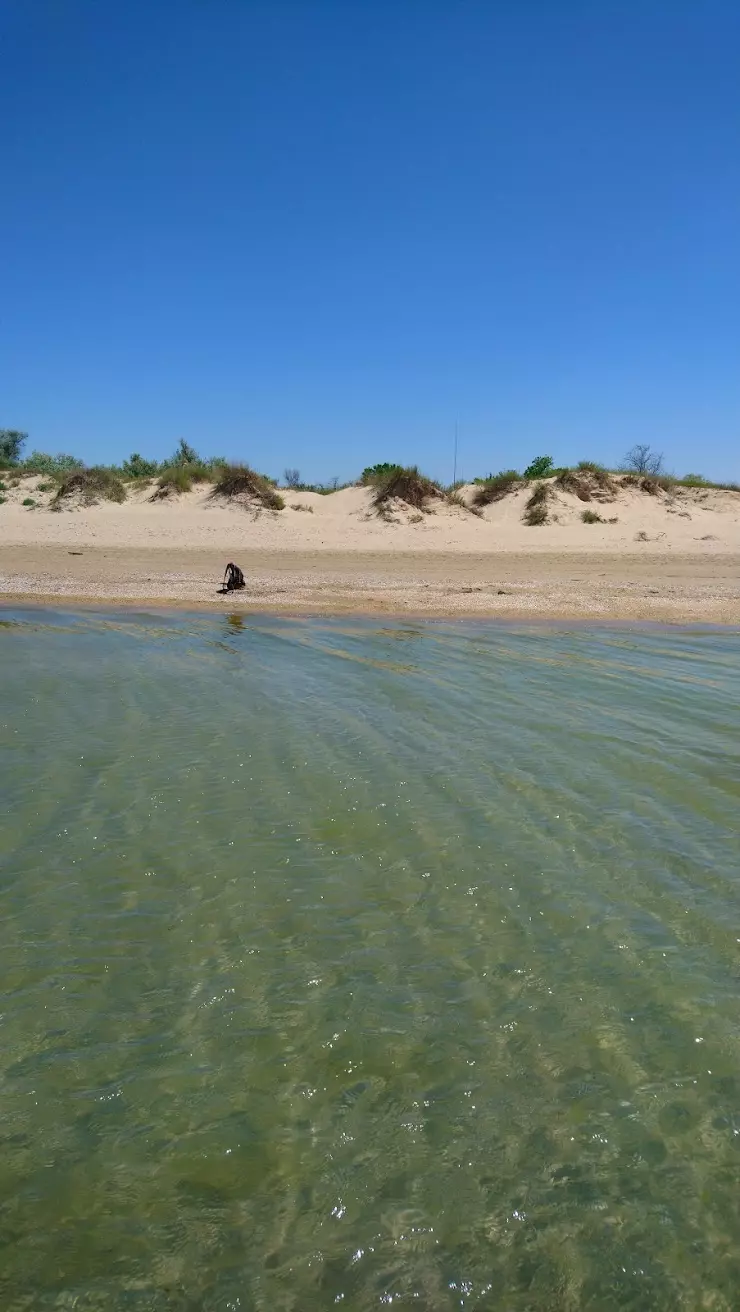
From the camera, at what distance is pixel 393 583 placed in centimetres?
1513

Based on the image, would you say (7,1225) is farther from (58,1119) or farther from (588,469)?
(588,469)

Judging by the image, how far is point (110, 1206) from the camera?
75.4 inches

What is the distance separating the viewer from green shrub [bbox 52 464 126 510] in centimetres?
2466

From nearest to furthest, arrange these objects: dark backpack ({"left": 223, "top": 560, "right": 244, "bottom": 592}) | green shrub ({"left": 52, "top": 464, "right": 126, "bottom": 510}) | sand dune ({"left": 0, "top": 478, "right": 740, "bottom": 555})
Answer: dark backpack ({"left": 223, "top": 560, "right": 244, "bottom": 592}) → sand dune ({"left": 0, "top": 478, "right": 740, "bottom": 555}) → green shrub ({"left": 52, "top": 464, "right": 126, "bottom": 510})

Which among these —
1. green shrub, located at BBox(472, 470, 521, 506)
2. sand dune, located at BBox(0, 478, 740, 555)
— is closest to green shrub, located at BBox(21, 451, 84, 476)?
sand dune, located at BBox(0, 478, 740, 555)

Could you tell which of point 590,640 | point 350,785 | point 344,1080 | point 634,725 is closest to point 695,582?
point 590,640

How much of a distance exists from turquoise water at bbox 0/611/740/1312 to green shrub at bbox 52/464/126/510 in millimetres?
20860

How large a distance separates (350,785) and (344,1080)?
7.99 feet

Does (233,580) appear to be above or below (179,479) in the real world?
below

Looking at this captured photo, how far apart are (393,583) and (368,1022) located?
12815 millimetres

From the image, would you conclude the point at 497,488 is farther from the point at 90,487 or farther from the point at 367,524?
the point at 90,487

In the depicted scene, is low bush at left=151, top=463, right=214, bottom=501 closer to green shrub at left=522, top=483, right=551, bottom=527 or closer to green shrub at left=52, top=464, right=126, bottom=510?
green shrub at left=52, top=464, right=126, bottom=510

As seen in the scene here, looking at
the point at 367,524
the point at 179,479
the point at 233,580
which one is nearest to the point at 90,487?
the point at 179,479

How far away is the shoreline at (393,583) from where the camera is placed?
12484mm
